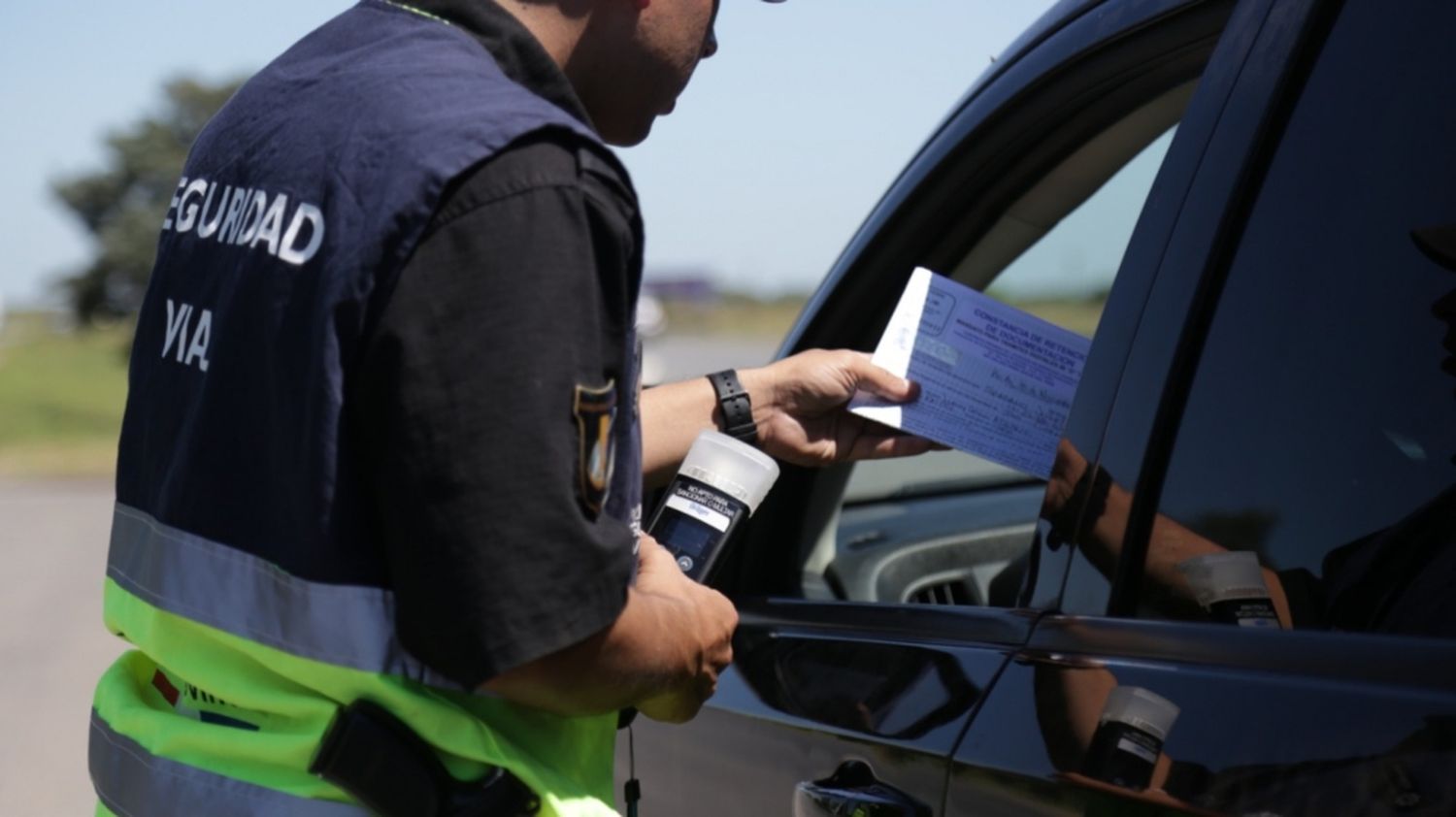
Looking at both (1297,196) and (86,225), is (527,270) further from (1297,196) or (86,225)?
(86,225)

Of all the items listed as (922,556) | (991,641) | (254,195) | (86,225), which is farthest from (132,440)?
(86,225)

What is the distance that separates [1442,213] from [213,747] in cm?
123

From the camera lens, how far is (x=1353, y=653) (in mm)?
1423

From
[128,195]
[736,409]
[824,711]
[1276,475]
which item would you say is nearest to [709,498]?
[824,711]

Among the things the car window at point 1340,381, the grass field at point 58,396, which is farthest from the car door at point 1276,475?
the grass field at point 58,396

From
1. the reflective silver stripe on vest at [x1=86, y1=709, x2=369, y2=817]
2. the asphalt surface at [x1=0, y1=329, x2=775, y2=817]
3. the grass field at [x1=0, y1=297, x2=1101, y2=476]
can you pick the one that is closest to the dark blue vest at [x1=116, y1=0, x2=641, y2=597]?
the reflective silver stripe on vest at [x1=86, y1=709, x2=369, y2=817]

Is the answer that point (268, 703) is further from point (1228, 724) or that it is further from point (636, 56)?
point (1228, 724)

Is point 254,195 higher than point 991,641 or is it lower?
higher

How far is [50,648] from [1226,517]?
6898 mm

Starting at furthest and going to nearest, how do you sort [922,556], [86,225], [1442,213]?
[86,225], [922,556], [1442,213]

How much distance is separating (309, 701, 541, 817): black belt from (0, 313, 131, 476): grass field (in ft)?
34.8

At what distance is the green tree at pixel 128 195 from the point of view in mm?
29766

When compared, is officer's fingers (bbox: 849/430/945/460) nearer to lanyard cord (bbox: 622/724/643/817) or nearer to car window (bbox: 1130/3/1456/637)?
lanyard cord (bbox: 622/724/643/817)

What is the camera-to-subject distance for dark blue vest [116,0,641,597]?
151 centimetres
